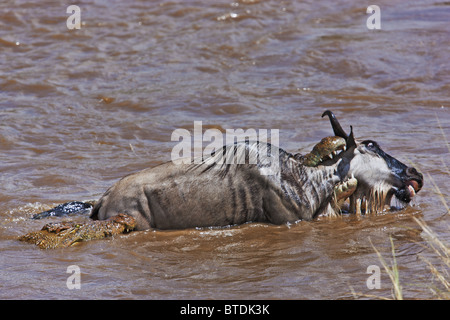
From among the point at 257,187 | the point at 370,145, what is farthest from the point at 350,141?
the point at 257,187

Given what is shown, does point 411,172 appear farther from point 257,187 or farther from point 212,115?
point 212,115

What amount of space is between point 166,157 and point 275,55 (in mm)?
4870

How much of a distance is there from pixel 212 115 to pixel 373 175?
14.4 ft

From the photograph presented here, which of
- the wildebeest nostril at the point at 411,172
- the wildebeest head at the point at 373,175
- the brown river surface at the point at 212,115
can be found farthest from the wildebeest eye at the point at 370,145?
the brown river surface at the point at 212,115

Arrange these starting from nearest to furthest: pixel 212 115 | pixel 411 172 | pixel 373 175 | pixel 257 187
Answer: pixel 257 187 → pixel 373 175 → pixel 411 172 → pixel 212 115

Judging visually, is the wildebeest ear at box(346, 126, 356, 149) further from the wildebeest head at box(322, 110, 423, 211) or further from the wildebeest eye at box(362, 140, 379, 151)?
the wildebeest eye at box(362, 140, 379, 151)

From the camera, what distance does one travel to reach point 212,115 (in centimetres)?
1048

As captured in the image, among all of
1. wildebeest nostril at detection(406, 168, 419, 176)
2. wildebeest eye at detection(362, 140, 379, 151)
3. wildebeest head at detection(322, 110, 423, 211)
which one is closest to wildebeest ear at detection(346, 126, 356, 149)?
wildebeest head at detection(322, 110, 423, 211)

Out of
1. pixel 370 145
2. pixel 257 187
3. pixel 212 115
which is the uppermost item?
pixel 212 115

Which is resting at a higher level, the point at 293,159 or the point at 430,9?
the point at 430,9

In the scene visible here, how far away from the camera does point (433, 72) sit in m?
11.7
